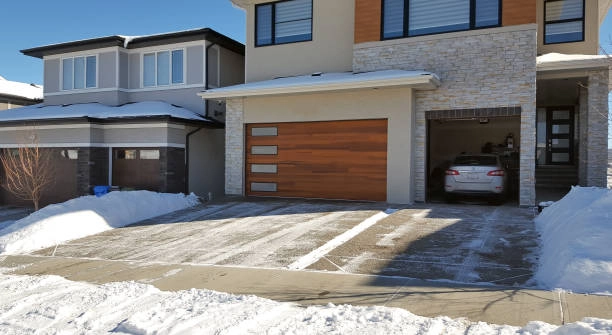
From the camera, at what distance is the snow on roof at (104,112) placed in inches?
618

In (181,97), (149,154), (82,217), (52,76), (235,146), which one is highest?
(52,76)

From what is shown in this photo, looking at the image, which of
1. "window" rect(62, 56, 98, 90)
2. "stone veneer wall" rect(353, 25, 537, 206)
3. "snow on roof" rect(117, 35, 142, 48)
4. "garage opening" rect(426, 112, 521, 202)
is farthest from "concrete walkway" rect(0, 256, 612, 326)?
"garage opening" rect(426, 112, 521, 202)

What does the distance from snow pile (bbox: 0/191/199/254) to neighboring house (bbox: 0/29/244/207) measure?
282cm

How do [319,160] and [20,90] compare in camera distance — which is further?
[20,90]

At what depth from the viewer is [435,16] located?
12.7 metres

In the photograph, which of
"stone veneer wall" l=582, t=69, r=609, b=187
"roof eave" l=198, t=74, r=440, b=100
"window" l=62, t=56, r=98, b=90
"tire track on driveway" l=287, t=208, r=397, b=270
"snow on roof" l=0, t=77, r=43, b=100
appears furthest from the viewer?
"snow on roof" l=0, t=77, r=43, b=100

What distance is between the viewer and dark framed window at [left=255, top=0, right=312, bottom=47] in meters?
14.6

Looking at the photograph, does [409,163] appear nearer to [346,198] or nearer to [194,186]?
[346,198]

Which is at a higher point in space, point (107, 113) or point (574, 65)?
point (574, 65)

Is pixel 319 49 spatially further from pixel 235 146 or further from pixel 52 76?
pixel 52 76

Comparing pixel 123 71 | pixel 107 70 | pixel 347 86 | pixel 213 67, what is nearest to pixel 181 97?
pixel 213 67

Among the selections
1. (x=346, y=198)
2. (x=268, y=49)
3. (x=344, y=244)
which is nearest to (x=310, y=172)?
(x=346, y=198)

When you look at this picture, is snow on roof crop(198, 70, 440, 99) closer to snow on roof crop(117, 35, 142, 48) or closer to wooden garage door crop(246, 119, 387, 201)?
wooden garage door crop(246, 119, 387, 201)

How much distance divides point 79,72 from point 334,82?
1201cm
